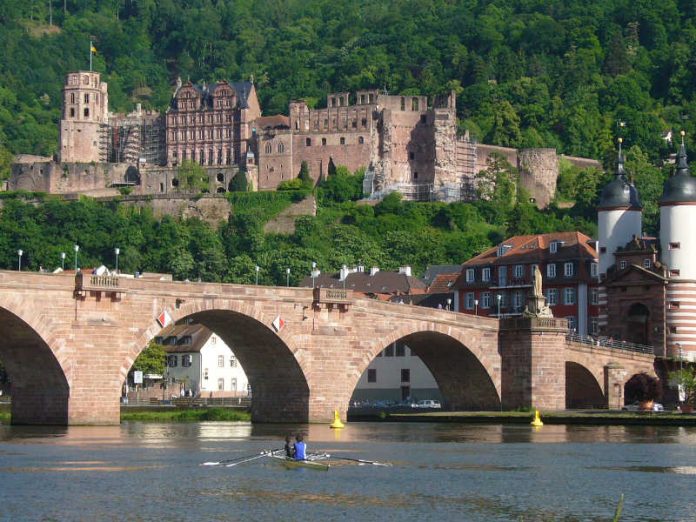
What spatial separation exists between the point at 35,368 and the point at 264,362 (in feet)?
45.3

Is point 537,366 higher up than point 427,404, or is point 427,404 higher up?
point 537,366

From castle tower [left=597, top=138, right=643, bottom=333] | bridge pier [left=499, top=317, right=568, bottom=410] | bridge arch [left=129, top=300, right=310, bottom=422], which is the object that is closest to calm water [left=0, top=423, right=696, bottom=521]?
bridge arch [left=129, top=300, right=310, bottom=422]

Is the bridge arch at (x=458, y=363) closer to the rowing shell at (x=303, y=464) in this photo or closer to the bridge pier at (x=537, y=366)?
the bridge pier at (x=537, y=366)

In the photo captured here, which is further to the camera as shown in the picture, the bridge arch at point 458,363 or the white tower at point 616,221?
the white tower at point 616,221

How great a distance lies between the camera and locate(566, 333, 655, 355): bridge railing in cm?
11138

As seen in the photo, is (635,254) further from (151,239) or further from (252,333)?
(151,239)

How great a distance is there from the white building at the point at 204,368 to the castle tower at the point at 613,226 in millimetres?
33068

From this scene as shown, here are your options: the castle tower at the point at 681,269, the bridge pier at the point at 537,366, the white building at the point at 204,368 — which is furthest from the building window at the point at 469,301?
the bridge pier at the point at 537,366

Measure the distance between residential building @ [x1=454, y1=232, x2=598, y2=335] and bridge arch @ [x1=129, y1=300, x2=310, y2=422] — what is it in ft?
91.7

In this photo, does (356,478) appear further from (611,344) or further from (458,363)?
(611,344)

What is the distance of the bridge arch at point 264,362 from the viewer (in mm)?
93688

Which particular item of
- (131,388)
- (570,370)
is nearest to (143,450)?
(570,370)

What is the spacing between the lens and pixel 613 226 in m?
121

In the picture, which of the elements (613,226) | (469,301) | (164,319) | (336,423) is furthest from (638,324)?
(164,319)
